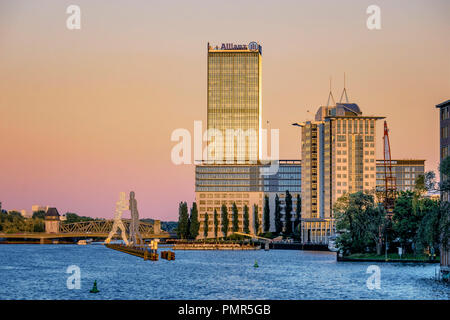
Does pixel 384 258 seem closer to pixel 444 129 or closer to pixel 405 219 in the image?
pixel 405 219

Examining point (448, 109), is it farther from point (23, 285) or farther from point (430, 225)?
point (23, 285)

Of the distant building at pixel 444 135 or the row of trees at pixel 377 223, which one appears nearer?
the distant building at pixel 444 135

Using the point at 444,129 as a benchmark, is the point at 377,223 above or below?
below

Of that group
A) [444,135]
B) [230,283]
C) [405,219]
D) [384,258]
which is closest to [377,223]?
[384,258]

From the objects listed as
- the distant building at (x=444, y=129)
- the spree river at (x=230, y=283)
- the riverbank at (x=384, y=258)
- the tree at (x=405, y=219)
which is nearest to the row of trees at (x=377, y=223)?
the tree at (x=405, y=219)

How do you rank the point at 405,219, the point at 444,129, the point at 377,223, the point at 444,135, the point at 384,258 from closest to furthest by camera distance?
1. the point at 444,135
2. the point at 444,129
3. the point at 405,219
4. the point at 384,258
5. the point at 377,223

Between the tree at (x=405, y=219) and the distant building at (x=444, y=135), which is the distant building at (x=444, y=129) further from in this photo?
the tree at (x=405, y=219)

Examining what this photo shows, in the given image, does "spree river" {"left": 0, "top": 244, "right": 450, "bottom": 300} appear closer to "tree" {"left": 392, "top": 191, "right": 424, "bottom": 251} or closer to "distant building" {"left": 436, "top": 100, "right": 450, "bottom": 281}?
"distant building" {"left": 436, "top": 100, "right": 450, "bottom": 281}

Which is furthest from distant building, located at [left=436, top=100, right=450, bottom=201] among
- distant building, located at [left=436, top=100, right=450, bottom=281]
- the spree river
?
the spree river

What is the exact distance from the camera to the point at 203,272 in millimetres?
142375

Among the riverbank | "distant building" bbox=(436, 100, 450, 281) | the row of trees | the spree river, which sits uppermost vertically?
"distant building" bbox=(436, 100, 450, 281)

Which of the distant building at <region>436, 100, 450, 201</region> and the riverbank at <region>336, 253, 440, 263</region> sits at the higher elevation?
the distant building at <region>436, 100, 450, 201</region>

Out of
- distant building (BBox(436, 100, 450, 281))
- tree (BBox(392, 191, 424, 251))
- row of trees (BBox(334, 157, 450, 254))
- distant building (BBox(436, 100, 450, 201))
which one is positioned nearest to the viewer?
distant building (BBox(436, 100, 450, 281))

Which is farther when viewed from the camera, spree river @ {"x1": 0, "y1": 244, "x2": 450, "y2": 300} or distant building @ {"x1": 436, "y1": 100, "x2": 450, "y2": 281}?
distant building @ {"x1": 436, "y1": 100, "x2": 450, "y2": 281}
